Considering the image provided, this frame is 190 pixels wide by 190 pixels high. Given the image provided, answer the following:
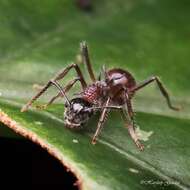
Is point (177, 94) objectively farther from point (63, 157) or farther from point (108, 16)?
point (63, 157)

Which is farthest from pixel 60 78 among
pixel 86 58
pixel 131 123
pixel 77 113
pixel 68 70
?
pixel 131 123

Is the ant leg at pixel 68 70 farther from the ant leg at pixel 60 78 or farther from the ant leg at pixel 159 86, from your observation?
the ant leg at pixel 159 86

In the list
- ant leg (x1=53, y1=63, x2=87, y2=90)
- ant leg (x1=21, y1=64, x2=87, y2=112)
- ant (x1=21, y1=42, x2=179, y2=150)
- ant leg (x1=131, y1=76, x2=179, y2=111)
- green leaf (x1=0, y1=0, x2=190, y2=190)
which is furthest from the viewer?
ant leg (x1=131, y1=76, x2=179, y2=111)

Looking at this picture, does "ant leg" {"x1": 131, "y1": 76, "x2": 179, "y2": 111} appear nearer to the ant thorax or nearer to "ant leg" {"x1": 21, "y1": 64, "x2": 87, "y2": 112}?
"ant leg" {"x1": 21, "y1": 64, "x2": 87, "y2": 112}

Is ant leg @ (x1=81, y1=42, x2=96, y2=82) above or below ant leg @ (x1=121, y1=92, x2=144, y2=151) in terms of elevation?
above

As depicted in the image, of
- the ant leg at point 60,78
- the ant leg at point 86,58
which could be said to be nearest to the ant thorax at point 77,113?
the ant leg at point 60,78

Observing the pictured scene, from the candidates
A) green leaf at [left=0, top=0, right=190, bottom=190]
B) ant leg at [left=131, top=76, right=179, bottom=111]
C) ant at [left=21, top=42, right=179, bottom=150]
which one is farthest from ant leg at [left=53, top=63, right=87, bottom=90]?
ant leg at [left=131, top=76, right=179, bottom=111]
